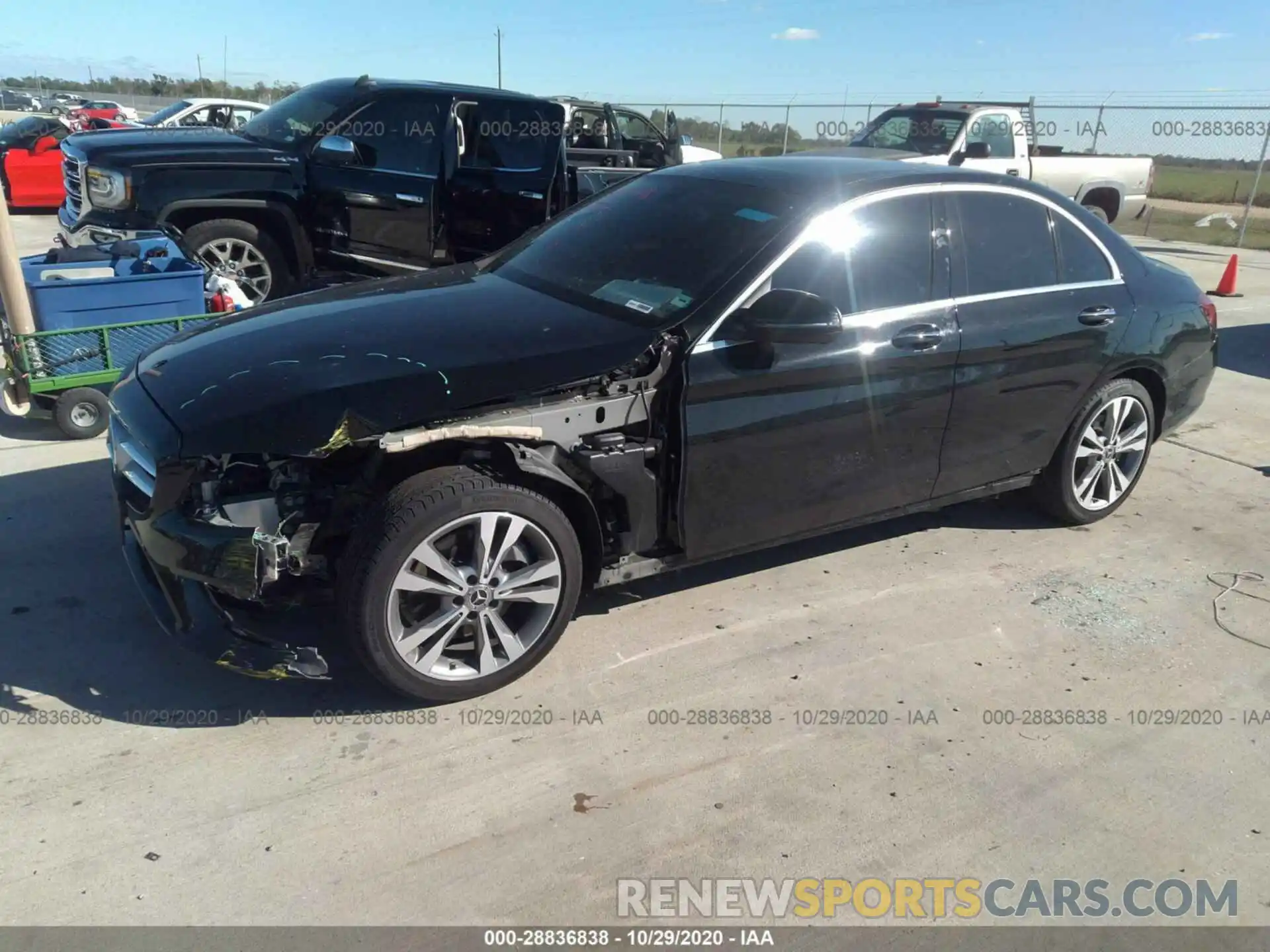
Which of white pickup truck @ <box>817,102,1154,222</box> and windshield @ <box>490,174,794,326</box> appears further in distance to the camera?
white pickup truck @ <box>817,102,1154,222</box>

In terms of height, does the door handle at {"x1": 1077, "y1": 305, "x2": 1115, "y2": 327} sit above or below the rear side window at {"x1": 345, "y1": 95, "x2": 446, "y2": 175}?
below

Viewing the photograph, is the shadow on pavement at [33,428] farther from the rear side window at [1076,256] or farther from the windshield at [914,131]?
the windshield at [914,131]

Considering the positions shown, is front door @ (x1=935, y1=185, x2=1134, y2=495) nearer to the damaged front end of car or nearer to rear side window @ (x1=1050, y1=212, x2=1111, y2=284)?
rear side window @ (x1=1050, y1=212, x2=1111, y2=284)

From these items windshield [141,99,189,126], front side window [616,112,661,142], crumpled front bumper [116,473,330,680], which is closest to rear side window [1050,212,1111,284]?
crumpled front bumper [116,473,330,680]

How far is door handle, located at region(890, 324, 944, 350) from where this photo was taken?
3.91m

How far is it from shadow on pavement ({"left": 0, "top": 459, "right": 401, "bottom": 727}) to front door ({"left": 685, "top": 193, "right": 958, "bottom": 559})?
4.80ft

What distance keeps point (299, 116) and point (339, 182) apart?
0.93 meters

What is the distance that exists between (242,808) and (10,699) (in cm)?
104

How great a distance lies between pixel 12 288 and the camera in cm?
530

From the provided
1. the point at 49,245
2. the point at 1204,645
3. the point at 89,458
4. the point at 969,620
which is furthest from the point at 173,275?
the point at 49,245

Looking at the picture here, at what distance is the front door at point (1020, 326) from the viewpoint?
4.17 metres

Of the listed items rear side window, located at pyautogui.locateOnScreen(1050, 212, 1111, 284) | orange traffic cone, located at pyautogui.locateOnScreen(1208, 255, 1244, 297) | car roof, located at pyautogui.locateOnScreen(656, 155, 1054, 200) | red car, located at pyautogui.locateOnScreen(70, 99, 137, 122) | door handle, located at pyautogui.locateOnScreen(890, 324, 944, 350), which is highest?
red car, located at pyautogui.locateOnScreen(70, 99, 137, 122)

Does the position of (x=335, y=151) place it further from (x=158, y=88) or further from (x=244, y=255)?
(x=158, y=88)

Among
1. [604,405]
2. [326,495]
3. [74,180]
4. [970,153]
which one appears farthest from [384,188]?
[970,153]
